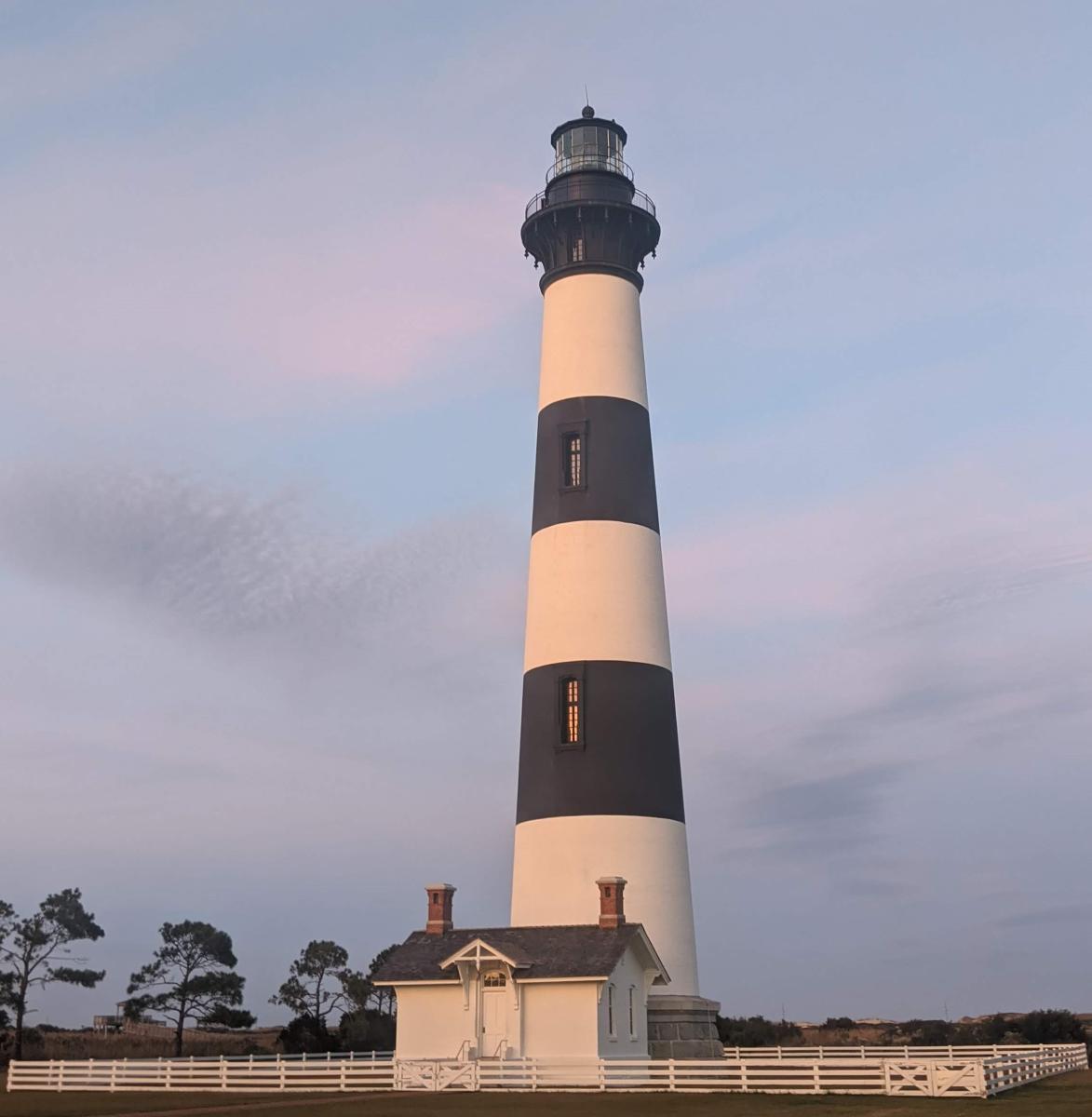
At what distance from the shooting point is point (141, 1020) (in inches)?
1939

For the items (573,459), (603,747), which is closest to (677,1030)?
(603,747)

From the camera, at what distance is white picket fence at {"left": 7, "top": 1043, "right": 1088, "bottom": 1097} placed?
2547 centimetres

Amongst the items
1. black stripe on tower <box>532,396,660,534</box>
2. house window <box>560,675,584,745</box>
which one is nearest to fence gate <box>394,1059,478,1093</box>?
house window <box>560,675,584,745</box>

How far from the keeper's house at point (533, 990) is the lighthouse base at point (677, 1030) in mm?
296

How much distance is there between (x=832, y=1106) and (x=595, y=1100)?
4484mm

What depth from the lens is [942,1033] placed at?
54.2 meters

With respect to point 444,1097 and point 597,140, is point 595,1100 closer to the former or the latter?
point 444,1097

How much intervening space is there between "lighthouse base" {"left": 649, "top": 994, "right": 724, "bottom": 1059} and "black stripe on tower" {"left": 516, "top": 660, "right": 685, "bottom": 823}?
416 centimetres

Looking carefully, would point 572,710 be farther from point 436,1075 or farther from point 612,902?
point 436,1075

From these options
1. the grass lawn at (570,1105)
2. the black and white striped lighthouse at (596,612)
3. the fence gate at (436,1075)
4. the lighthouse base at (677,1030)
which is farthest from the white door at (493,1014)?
the lighthouse base at (677,1030)

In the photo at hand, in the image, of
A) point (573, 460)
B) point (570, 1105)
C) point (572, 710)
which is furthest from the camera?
point (573, 460)

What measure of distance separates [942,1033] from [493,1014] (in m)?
30.5

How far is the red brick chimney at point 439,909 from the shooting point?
32.4m

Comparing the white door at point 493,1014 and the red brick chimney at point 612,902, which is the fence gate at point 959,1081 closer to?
the red brick chimney at point 612,902
